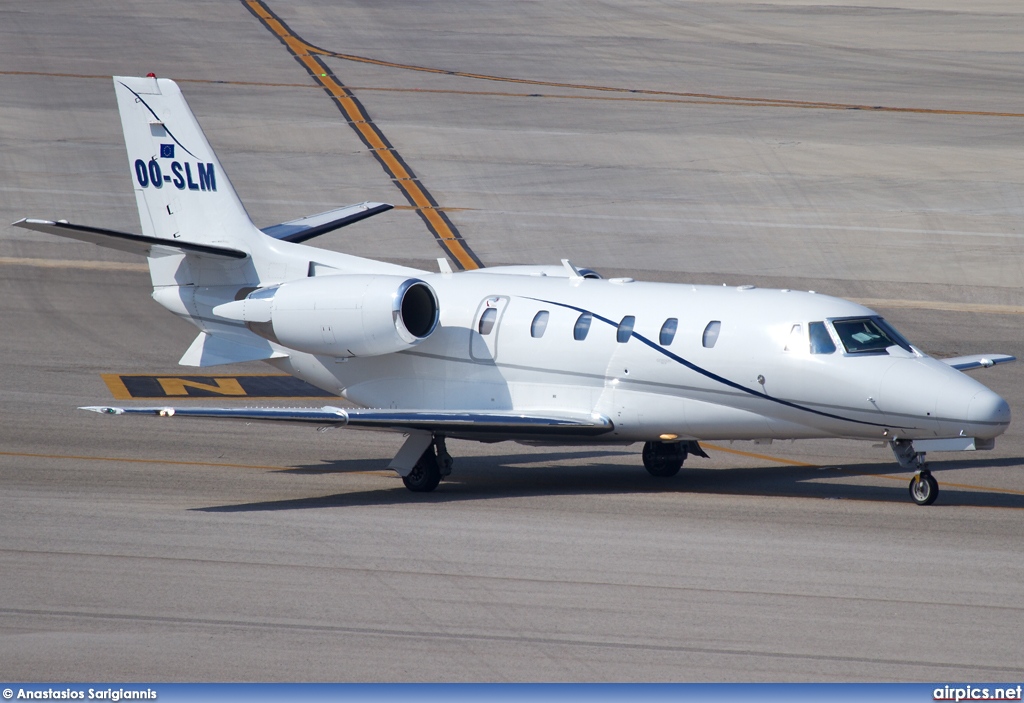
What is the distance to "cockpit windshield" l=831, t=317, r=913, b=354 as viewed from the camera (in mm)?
18031

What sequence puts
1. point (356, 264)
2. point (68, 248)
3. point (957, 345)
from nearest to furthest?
point (356, 264)
point (957, 345)
point (68, 248)

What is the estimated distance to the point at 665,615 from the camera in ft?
43.0

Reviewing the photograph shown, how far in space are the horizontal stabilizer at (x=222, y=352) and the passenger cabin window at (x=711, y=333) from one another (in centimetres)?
703

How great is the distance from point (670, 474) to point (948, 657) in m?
9.24

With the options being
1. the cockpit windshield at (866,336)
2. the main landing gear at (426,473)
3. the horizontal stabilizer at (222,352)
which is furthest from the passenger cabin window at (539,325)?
the horizontal stabilizer at (222,352)

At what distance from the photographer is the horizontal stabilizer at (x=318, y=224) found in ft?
76.9

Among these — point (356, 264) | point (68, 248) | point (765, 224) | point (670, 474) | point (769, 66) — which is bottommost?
point (670, 474)

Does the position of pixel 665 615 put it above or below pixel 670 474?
below

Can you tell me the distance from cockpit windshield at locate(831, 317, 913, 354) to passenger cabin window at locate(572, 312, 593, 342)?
11.4ft

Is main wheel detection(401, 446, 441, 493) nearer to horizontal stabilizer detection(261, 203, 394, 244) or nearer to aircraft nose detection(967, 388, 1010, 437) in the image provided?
horizontal stabilizer detection(261, 203, 394, 244)

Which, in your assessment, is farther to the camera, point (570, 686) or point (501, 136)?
point (501, 136)

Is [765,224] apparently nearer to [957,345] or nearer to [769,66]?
[957,345]

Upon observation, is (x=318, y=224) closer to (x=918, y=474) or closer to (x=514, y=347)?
(x=514, y=347)

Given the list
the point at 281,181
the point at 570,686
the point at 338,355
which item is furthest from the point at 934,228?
the point at 570,686
